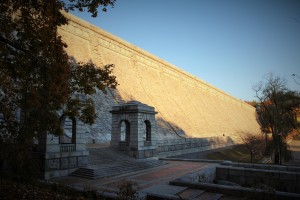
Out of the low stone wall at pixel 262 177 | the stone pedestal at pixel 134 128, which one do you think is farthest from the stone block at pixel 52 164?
the low stone wall at pixel 262 177

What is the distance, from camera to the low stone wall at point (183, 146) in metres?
21.3

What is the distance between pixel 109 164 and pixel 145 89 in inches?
784

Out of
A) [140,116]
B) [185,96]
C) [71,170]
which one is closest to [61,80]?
[71,170]

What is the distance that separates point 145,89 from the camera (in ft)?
109

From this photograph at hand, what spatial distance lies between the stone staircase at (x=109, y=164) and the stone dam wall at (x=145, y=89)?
472 centimetres

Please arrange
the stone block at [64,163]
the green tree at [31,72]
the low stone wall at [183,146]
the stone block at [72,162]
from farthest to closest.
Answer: the low stone wall at [183,146] < the stone block at [72,162] < the stone block at [64,163] < the green tree at [31,72]

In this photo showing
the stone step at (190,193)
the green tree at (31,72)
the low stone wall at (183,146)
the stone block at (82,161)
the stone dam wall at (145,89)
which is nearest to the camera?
the green tree at (31,72)

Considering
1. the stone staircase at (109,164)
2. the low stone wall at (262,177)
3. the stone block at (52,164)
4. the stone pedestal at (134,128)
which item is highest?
the stone pedestal at (134,128)

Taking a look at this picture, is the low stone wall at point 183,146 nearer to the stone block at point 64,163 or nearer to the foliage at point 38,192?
the stone block at point 64,163

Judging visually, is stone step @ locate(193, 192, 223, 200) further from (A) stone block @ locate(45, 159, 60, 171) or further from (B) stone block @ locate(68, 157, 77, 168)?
(A) stone block @ locate(45, 159, 60, 171)

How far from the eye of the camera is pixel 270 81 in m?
25.2

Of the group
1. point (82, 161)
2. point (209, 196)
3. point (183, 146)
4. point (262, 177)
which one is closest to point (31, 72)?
point (82, 161)

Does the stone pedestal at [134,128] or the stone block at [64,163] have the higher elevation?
the stone pedestal at [134,128]

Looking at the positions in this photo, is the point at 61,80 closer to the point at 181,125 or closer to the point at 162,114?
the point at 162,114
